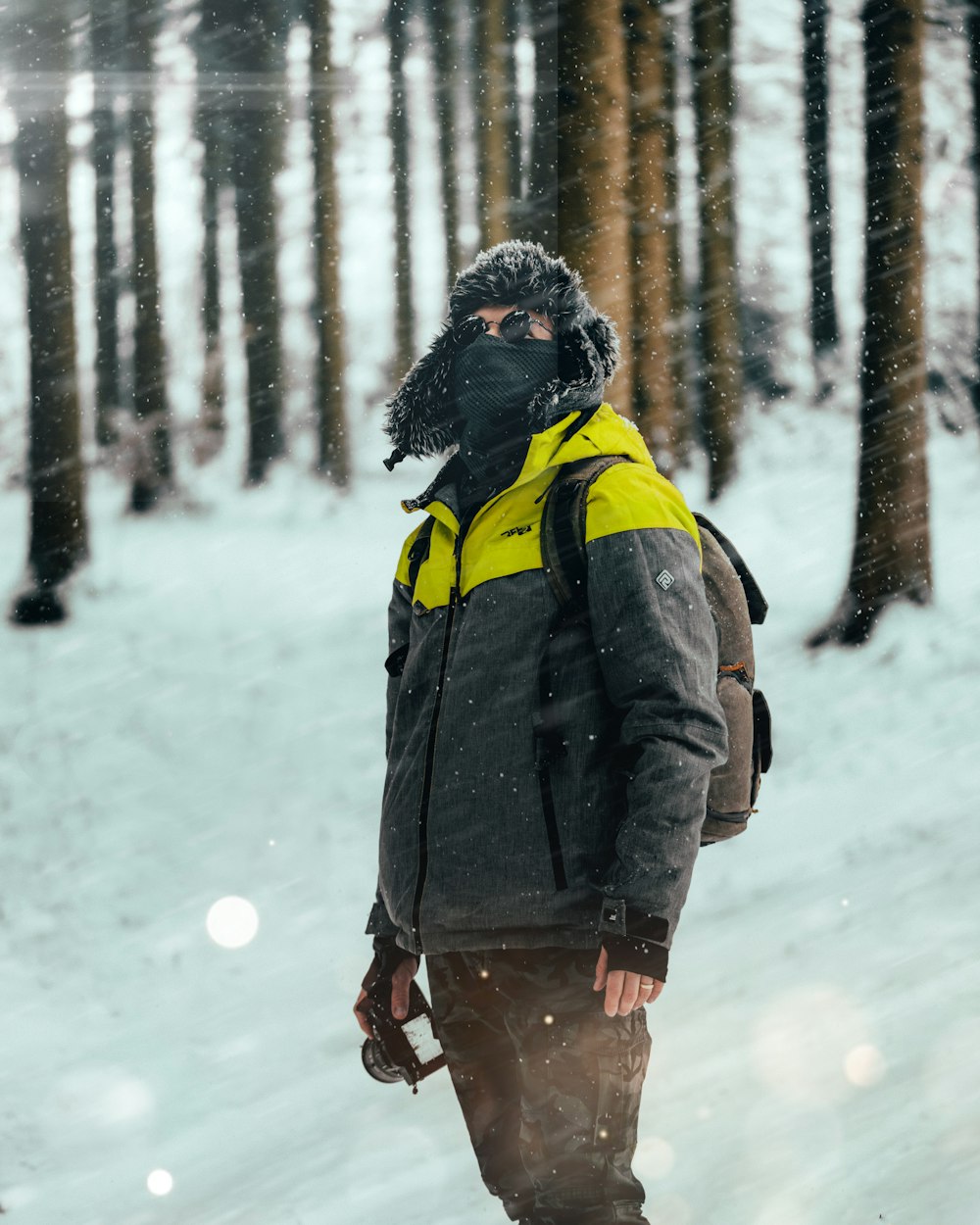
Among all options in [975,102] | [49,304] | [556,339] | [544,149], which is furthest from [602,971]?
[975,102]

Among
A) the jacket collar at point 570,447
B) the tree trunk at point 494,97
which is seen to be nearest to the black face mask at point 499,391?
the jacket collar at point 570,447

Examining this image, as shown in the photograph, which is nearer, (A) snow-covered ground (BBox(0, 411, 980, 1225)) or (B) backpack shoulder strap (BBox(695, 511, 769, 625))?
(B) backpack shoulder strap (BBox(695, 511, 769, 625))

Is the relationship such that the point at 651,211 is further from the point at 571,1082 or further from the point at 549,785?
the point at 571,1082

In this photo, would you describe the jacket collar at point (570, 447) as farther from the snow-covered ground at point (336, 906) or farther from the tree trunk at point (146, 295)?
the tree trunk at point (146, 295)

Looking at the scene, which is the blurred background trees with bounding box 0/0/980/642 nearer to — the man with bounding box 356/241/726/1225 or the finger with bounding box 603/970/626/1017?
the man with bounding box 356/241/726/1225

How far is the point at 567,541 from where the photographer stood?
7.53 ft

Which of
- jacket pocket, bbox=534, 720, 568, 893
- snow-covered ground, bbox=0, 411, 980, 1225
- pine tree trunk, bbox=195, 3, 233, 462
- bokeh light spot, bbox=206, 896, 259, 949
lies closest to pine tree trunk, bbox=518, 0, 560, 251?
snow-covered ground, bbox=0, 411, 980, 1225

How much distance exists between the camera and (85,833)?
6.14 metres

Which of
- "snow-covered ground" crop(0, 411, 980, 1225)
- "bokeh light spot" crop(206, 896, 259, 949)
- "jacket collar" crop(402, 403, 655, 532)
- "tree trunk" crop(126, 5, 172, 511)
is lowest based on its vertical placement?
"bokeh light spot" crop(206, 896, 259, 949)

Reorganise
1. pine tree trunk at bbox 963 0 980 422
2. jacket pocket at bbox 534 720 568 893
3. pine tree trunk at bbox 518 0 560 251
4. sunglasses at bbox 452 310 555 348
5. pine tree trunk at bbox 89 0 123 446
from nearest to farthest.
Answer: jacket pocket at bbox 534 720 568 893 < sunglasses at bbox 452 310 555 348 < pine tree trunk at bbox 518 0 560 251 < pine tree trunk at bbox 89 0 123 446 < pine tree trunk at bbox 963 0 980 422

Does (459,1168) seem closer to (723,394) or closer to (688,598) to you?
(688,598)

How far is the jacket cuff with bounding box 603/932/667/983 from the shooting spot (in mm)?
2102

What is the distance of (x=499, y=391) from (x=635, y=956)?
1355mm

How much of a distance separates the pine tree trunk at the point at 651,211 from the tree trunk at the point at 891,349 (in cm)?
147
